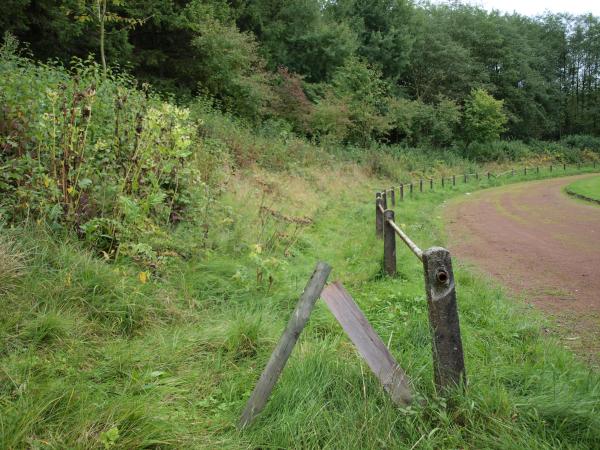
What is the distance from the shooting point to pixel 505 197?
19.7 m

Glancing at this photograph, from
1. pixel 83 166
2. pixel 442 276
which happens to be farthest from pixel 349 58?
pixel 442 276

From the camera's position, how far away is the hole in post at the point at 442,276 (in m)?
2.73

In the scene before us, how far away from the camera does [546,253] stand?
869 centimetres

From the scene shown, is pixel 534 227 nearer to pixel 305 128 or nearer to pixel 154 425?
pixel 154 425

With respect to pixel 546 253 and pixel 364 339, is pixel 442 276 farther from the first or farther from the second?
pixel 546 253

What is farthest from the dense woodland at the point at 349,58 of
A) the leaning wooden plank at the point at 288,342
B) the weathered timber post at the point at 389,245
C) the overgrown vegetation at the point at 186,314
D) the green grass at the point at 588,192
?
the green grass at the point at 588,192

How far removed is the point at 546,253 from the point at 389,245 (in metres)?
4.19

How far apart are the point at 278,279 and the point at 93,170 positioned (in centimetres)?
251

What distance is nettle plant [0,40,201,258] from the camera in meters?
4.54

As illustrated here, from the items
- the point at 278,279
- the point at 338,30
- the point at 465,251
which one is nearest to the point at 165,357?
the point at 278,279

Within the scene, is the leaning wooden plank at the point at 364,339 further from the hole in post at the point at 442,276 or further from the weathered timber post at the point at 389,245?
the weathered timber post at the point at 389,245

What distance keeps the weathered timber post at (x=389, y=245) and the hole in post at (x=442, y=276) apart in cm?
361

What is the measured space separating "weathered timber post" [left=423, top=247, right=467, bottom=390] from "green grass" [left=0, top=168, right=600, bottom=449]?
0.14 meters

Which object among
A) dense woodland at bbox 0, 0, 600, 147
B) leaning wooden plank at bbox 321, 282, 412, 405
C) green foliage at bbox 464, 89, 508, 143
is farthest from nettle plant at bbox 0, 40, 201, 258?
green foliage at bbox 464, 89, 508, 143
